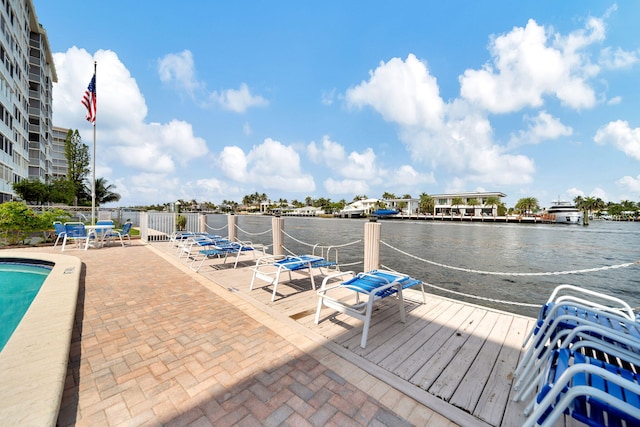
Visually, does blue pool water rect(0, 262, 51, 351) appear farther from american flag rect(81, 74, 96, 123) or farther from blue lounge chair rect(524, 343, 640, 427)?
american flag rect(81, 74, 96, 123)

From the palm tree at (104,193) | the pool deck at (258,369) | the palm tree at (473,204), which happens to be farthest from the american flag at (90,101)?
the palm tree at (473,204)

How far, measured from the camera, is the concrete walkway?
2.11 metres

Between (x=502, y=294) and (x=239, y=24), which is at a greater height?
(x=239, y=24)

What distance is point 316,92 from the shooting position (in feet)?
80.5

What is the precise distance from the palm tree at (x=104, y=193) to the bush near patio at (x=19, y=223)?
104 feet

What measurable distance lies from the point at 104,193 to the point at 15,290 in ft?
133

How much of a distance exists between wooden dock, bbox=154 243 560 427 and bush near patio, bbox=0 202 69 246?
11174mm

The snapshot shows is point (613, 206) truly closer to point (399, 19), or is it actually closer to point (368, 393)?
point (399, 19)

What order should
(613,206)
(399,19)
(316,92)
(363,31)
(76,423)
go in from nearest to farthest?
(76,423), (399,19), (363,31), (316,92), (613,206)

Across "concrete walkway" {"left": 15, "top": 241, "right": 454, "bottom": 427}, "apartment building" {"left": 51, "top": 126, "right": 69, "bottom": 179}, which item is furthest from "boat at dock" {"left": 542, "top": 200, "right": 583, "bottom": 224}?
"apartment building" {"left": 51, "top": 126, "right": 69, "bottom": 179}

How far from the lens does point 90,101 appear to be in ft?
42.7

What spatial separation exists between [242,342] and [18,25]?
41374 millimetres

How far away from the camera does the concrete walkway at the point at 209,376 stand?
2.11 m

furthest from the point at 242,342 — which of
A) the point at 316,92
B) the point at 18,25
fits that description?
the point at 18,25
